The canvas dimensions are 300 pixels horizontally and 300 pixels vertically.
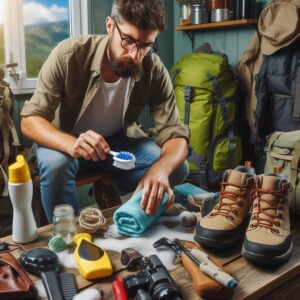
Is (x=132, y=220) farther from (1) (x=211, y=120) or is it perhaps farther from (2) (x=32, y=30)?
(2) (x=32, y=30)

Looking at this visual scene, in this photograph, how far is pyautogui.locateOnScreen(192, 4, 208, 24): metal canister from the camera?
8.15 ft

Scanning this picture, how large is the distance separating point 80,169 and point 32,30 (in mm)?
1003

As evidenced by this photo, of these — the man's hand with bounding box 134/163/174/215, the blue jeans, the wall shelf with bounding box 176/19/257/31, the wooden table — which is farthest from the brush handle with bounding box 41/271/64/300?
the wall shelf with bounding box 176/19/257/31

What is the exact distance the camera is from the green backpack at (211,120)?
7.40 feet

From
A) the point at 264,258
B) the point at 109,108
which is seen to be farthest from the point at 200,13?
the point at 264,258

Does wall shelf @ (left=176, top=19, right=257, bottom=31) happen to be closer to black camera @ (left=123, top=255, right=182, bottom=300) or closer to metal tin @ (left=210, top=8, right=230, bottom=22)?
metal tin @ (left=210, top=8, right=230, bottom=22)

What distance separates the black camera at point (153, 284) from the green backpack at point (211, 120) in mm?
1467

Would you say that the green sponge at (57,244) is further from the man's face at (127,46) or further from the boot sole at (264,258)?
the man's face at (127,46)

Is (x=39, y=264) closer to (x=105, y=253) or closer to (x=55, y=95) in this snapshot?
(x=105, y=253)

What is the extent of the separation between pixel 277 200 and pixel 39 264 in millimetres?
586

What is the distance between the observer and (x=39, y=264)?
0.86m

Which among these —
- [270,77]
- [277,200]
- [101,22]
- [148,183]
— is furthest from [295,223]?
[101,22]

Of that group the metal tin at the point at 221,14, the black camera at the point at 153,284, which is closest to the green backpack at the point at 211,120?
the metal tin at the point at 221,14

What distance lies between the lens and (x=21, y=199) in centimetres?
99
